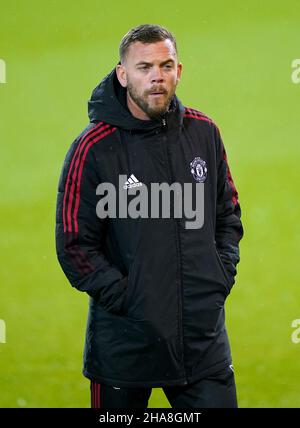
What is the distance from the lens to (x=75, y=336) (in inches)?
184

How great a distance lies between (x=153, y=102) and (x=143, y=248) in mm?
408

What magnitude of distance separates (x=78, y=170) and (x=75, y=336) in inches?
79.5

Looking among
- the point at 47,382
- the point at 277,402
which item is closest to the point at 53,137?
the point at 47,382

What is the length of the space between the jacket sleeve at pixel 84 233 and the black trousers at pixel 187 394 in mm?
250

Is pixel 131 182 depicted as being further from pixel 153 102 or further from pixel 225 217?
pixel 225 217

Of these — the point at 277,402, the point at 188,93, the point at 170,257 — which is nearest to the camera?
the point at 170,257

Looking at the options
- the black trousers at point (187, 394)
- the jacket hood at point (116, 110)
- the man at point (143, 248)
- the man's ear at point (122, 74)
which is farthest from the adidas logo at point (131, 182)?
the black trousers at point (187, 394)

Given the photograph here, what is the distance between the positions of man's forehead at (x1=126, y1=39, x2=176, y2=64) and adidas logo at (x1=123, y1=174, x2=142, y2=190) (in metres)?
0.32

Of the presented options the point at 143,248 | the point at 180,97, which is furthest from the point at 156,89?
the point at 180,97

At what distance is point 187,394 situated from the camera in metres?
2.85

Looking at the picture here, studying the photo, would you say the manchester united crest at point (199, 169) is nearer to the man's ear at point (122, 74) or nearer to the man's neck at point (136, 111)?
the man's neck at point (136, 111)

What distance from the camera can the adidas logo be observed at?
2797 millimetres

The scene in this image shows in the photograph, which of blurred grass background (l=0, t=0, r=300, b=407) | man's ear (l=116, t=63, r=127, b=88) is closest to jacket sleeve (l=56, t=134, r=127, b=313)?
man's ear (l=116, t=63, r=127, b=88)

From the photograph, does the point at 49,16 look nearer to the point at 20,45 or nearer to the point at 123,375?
the point at 20,45
